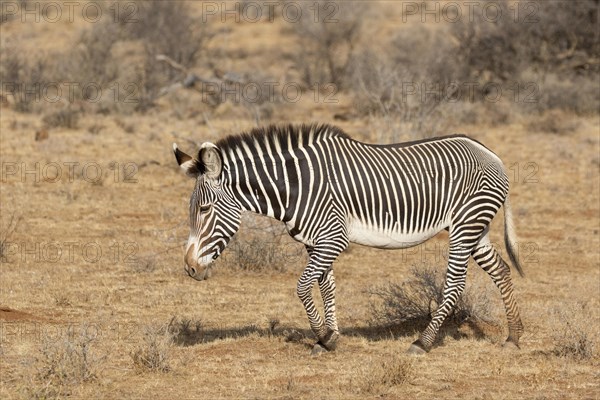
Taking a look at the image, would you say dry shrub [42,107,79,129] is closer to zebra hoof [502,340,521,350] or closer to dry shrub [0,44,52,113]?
dry shrub [0,44,52,113]

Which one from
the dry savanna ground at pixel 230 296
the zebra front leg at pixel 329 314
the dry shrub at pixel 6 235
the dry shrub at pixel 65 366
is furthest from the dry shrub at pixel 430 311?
the dry shrub at pixel 6 235

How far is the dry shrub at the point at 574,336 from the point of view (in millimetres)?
8383

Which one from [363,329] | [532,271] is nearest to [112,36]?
[532,271]

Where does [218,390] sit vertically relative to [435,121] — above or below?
above

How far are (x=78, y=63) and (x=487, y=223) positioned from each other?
2042 centimetres

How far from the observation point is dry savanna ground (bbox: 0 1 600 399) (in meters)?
Result: 7.59

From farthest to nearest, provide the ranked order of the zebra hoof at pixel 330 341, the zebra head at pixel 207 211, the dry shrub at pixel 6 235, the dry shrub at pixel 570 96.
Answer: the dry shrub at pixel 570 96, the dry shrub at pixel 6 235, the zebra hoof at pixel 330 341, the zebra head at pixel 207 211

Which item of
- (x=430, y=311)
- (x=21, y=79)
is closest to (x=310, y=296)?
(x=430, y=311)

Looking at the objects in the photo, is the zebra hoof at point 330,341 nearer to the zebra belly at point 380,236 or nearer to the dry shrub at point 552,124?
the zebra belly at point 380,236

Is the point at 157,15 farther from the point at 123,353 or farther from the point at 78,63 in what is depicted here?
the point at 123,353

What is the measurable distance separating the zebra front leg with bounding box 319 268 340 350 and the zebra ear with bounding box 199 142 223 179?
1295 millimetres

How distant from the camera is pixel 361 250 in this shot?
13430mm

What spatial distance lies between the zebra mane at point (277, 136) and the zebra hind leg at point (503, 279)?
174 cm

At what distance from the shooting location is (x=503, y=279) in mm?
8875
